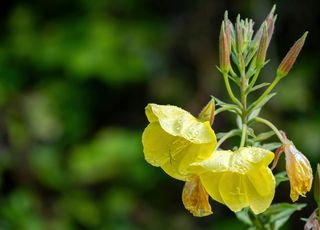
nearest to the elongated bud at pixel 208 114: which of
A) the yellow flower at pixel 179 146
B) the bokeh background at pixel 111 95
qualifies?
the yellow flower at pixel 179 146

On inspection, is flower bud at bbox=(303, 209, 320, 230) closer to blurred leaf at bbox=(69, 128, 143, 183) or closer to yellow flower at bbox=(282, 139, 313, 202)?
yellow flower at bbox=(282, 139, 313, 202)

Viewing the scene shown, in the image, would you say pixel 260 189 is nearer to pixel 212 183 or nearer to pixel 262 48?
pixel 212 183

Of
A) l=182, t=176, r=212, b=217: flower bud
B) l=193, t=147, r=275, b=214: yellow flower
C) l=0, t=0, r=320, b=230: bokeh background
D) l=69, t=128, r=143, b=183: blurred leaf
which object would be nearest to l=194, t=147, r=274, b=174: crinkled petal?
l=193, t=147, r=275, b=214: yellow flower

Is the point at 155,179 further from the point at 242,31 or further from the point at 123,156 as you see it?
the point at 242,31

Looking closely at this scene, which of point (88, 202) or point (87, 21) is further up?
point (87, 21)

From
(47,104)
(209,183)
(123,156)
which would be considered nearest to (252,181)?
(209,183)

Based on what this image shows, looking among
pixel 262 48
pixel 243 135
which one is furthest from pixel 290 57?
pixel 243 135
